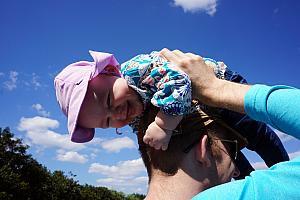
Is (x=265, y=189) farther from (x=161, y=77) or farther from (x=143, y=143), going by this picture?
(x=161, y=77)

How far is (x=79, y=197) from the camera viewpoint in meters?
42.9

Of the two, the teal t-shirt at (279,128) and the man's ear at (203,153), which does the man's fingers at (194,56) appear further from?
the teal t-shirt at (279,128)

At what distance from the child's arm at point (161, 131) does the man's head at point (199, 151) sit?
0.11 feet

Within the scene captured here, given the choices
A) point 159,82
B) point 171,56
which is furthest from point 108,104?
point 171,56

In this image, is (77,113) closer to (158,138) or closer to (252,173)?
(158,138)

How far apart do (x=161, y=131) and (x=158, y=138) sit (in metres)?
0.07

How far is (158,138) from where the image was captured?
219cm

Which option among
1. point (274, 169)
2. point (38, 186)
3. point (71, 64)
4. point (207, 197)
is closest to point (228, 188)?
point (207, 197)

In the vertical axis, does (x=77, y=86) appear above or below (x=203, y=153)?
above

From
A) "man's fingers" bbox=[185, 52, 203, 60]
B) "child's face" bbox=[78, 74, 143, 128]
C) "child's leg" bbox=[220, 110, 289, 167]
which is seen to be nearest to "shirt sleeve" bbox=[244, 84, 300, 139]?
"man's fingers" bbox=[185, 52, 203, 60]

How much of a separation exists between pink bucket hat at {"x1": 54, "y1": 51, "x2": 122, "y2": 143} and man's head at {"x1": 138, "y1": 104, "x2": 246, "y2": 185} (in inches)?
34.9

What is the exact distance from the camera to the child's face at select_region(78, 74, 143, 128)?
2877mm

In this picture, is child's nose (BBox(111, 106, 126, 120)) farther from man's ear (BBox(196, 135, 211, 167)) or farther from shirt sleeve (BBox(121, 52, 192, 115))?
man's ear (BBox(196, 135, 211, 167))

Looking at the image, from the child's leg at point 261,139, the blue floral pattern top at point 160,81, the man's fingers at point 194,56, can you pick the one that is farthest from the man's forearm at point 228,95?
the child's leg at point 261,139
